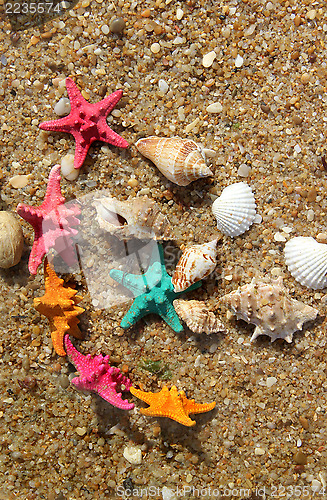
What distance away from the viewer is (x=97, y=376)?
11.1ft

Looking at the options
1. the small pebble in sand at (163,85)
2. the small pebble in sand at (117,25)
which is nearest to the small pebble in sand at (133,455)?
the small pebble in sand at (163,85)

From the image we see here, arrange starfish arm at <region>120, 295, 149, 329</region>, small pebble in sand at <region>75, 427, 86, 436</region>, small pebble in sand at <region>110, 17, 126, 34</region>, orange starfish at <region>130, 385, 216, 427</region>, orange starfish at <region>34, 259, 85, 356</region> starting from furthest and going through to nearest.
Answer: small pebble in sand at <region>75, 427, 86, 436</region>, small pebble in sand at <region>110, 17, 126, 34</region>, starfish arm at <region>120, 295, 149, 329</region>, orange starfish at <region>34, 259, 85, 356</region>, orange starfish at <region>130, 385, 216, 427</region>

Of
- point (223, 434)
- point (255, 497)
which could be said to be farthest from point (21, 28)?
point (255, 497)

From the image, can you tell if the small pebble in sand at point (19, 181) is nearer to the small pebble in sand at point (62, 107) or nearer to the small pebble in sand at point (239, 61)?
the small pebble in sand at point (62, 107)

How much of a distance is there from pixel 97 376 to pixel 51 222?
4.71ft

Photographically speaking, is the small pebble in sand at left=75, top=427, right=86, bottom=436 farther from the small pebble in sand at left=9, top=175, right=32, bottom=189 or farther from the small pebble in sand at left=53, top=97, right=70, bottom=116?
the small pebble in sand at left=53, top=97, right=70, bottom=116

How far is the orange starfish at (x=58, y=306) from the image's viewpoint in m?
3.42

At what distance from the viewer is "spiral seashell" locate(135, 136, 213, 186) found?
346 centimetres

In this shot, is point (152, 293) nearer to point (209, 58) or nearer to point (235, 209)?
point (235, 209)

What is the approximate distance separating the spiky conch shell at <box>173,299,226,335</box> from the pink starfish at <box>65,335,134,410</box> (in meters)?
0.80

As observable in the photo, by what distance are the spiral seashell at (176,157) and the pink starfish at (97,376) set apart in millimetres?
1806

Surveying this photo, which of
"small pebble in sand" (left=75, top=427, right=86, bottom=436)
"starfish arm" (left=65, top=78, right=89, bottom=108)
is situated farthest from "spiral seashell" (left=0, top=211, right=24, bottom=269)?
"small pebble in sand" (left=75, top=427, right=86, bottom=436)

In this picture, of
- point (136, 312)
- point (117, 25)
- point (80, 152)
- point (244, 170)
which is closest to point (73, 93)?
point (80, 152)

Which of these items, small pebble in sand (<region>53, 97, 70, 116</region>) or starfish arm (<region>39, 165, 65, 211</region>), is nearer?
starfish arm (<region>39, 165, 65, 211</region>)
